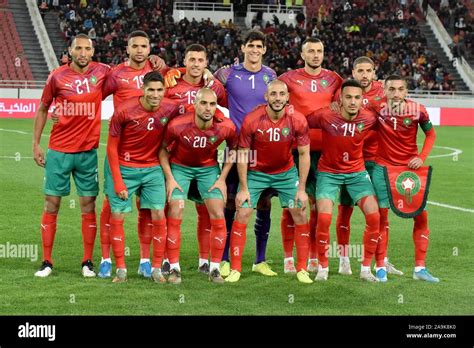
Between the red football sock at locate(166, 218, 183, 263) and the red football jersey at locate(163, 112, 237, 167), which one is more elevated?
the red football jersey at locate(163, 112, 237, 167)

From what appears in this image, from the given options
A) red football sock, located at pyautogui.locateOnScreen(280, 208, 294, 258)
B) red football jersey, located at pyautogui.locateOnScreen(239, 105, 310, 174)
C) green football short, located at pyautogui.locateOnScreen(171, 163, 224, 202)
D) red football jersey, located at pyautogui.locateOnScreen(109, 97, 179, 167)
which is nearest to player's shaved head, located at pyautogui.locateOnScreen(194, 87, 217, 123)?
red football jersey, located at pyautogui.locateOnScreen(109, 97, 179, 167)

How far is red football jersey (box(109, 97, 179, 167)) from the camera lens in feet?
29.1

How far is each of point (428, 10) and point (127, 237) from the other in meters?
35.5

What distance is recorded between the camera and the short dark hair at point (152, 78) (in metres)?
8.76

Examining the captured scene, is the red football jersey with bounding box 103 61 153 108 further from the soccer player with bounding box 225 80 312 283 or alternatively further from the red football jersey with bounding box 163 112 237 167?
the soccer player with bounding box 225 80 312 283

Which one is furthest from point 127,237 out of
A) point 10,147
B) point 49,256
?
point 10,147

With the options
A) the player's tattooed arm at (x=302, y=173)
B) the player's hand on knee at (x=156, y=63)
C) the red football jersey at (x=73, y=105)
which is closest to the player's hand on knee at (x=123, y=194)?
the red football jersey at (x=73, y=105)

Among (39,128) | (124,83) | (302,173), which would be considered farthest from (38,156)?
(302,173)

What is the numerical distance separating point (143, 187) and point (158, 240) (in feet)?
1.78

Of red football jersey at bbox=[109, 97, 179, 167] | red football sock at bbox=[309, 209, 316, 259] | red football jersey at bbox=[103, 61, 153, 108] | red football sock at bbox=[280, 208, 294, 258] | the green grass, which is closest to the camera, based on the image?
the green grass

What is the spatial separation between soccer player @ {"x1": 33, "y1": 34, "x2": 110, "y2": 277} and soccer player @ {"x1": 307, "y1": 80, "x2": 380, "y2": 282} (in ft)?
7.36

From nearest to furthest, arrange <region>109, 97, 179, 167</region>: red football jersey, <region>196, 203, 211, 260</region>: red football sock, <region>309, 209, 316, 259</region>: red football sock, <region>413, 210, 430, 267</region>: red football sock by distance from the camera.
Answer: <region>109, 97, 179, 167</region>: red football jersey, <region>413, 210, 430, 267</region>: red football sock, <region>196, 203, 211, 260</region>: red football sock, <region>309, 209, 316, 259</region>: red football sock

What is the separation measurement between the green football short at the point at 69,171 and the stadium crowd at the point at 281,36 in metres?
25.8

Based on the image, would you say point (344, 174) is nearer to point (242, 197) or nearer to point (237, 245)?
point (242, 197)
